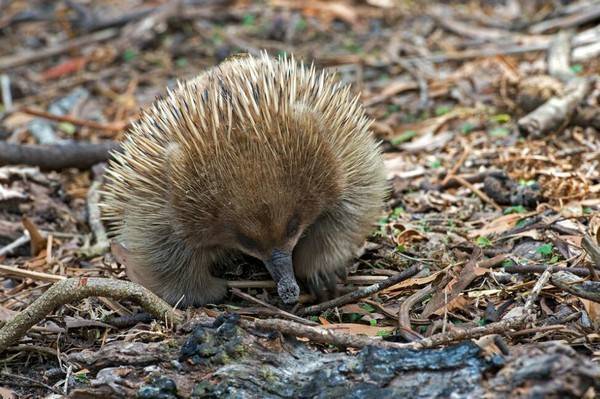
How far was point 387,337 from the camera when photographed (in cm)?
316

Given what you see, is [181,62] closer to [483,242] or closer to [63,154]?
[63,154]

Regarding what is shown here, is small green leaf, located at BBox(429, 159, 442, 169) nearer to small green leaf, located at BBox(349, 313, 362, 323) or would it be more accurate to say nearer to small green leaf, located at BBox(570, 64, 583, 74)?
small green leaf, located at BBox(570, 64, 583, 74)

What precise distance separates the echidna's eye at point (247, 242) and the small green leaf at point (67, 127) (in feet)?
13.9

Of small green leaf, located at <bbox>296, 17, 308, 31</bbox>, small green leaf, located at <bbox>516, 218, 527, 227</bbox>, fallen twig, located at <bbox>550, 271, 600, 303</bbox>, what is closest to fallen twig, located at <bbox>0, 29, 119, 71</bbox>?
small green leaf, located at <bbox>296, 17, 308, 31</bbox>

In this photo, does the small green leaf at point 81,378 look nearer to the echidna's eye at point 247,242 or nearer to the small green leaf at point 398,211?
the echidna's eye at point 247,242

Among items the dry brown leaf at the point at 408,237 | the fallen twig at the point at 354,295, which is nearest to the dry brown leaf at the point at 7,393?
the fallen twig at the point at 354,295

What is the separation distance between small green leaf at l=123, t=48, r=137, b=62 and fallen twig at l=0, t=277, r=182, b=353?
5926 millimetres

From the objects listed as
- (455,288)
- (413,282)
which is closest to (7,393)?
(413,282)

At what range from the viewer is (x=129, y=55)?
348 inches

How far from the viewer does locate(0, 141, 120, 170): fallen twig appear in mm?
5648

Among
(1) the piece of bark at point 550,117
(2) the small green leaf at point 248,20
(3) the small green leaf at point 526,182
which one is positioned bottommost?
(3) the small green leaf at point 526,182

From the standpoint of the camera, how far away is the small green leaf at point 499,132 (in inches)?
228

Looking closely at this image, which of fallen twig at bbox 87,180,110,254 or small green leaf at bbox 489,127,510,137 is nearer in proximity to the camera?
fallen twig at bbox 87,180,110,254

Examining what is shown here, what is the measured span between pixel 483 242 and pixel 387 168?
5.14ft
